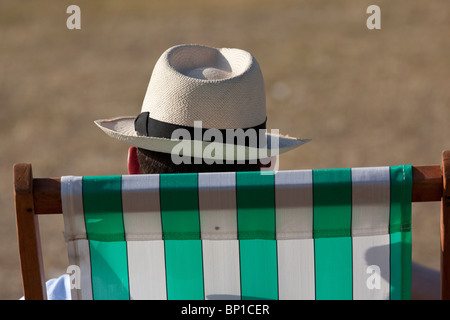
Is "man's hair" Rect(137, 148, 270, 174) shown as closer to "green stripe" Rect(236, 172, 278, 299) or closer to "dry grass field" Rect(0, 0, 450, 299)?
"green stripe" Rect(236, 172, 278, 299)

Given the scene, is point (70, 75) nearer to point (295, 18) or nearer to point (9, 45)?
point (9, 45)

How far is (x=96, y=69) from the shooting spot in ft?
31.4

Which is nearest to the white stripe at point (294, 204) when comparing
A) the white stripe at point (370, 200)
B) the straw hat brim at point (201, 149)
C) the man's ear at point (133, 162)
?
the white stripe at point (370, 200)

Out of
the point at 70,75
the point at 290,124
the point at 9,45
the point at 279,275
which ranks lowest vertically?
the point at 279,275

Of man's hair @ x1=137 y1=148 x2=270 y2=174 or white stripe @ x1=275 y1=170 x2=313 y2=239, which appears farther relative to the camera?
man's hair @ x1=137 y1=148 x2=270 y2=174

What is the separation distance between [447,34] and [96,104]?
16.6ft

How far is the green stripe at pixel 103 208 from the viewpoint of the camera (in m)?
1.56

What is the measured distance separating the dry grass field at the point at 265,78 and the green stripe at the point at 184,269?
3760 mm

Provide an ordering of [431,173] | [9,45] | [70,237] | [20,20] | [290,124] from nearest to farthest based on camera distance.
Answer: [431,173] < [70,237] < [290,124] < [9,45] < [20,20]

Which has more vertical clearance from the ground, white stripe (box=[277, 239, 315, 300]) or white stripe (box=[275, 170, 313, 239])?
white stripe (box=[275, 170, 313, 239])

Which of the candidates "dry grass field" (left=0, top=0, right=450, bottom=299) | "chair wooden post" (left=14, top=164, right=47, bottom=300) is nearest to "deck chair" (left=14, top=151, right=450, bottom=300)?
"chair wooden post" (left=14, top=164, right=47, bottom=300)

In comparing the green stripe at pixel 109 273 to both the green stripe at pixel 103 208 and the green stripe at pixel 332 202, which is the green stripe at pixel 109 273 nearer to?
the green stripe at pixel 103 208

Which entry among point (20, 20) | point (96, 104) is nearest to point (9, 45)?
point (20, 20)

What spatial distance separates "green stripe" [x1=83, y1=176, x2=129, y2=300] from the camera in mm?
1565
